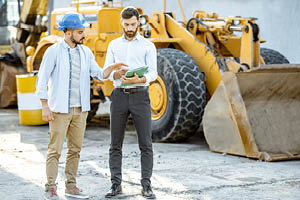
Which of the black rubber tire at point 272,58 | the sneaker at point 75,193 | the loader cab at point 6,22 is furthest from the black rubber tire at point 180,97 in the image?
the loader cab at point 6,22

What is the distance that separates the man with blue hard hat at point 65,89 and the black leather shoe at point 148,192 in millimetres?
525

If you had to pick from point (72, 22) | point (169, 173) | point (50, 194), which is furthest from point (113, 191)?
point (72, 22)

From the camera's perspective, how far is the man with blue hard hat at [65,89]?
5.06 metres

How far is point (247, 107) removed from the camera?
7617 millimetres

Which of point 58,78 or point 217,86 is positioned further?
point 217,86

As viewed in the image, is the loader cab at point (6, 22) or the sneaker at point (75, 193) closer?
the sneaker at point (75, 193)

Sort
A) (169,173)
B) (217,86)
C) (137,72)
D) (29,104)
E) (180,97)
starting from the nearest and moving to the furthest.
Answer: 1. (137,72)
2. (169,173)
3. (180,97)
4. (217,86)
5. (29,104)

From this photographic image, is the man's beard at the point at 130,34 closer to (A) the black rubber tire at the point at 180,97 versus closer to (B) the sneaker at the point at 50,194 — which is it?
(B) the sneaker at the point at 50,194

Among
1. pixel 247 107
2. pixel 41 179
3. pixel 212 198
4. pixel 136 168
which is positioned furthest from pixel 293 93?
pixel 41 179

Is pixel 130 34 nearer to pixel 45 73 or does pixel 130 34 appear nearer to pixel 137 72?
pixel 137 72

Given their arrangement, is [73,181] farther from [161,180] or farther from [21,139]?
[21,139]

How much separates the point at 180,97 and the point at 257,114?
3.53 ft

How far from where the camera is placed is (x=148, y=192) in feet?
17.3

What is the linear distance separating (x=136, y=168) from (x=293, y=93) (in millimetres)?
2513
